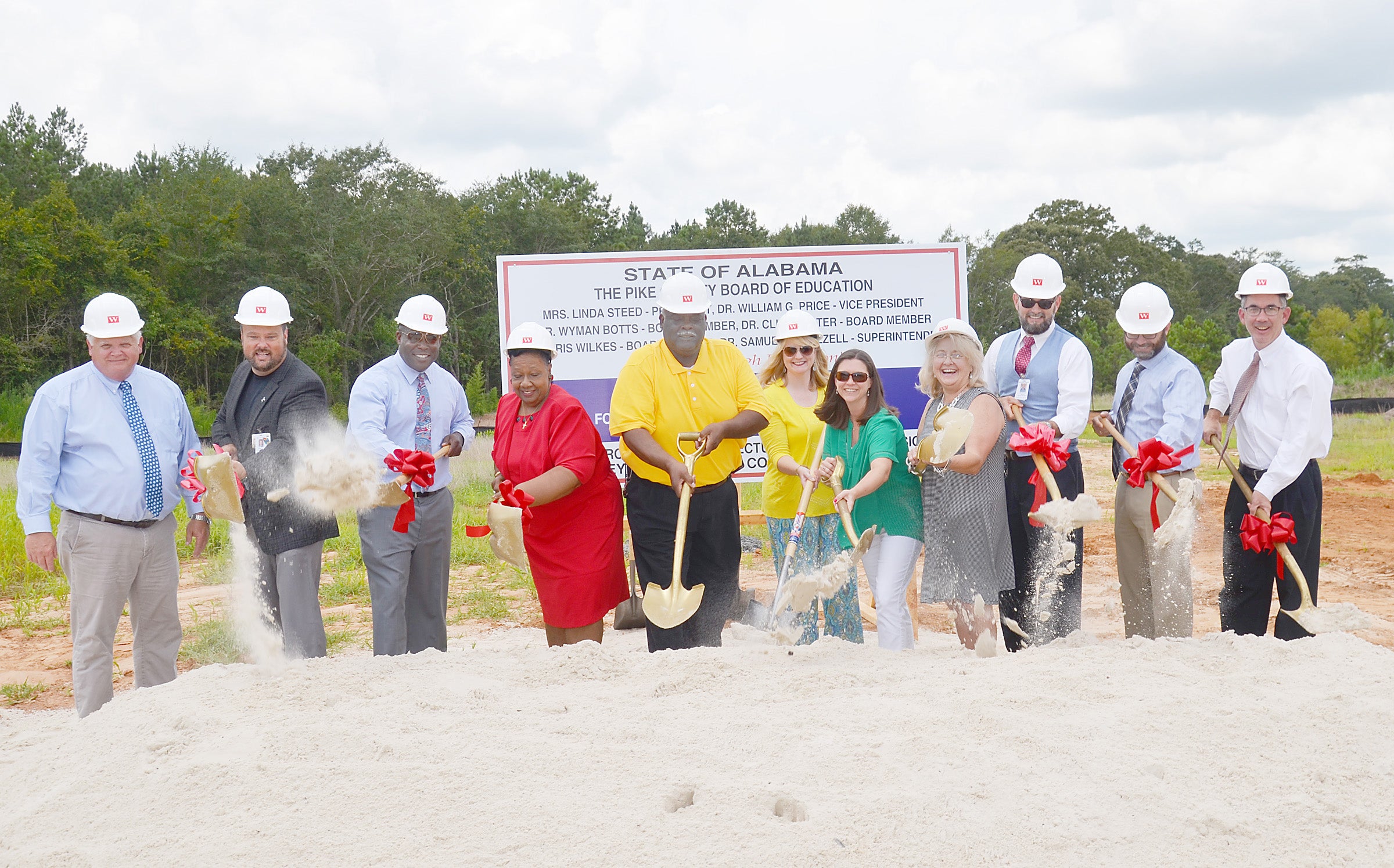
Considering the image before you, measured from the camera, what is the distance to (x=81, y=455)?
427cm

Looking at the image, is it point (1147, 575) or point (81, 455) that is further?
point (1147, 575)

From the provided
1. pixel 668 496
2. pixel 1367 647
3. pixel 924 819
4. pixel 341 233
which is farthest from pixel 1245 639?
pixel 341 233

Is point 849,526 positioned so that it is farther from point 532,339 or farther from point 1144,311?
point 1144,311

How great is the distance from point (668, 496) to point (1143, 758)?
2.32m

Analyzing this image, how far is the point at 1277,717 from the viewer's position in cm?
306

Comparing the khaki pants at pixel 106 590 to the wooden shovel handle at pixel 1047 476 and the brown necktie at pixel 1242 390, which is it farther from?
the brown necktie at pixel 1242 390

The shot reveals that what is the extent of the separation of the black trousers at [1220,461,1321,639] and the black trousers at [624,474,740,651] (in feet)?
6.93

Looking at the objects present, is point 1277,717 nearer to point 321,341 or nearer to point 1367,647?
point 1367,647

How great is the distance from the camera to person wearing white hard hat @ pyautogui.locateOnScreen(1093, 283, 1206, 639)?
179 inches

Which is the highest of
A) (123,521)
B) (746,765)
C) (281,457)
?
(281,457)

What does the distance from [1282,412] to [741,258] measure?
3.33 metres

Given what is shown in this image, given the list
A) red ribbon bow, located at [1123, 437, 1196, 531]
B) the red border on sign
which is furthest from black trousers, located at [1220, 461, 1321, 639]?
the red border on sign

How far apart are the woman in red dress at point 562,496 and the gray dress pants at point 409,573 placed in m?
0.44

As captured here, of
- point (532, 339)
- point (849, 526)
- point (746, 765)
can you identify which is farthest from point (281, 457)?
point (746, 765)
